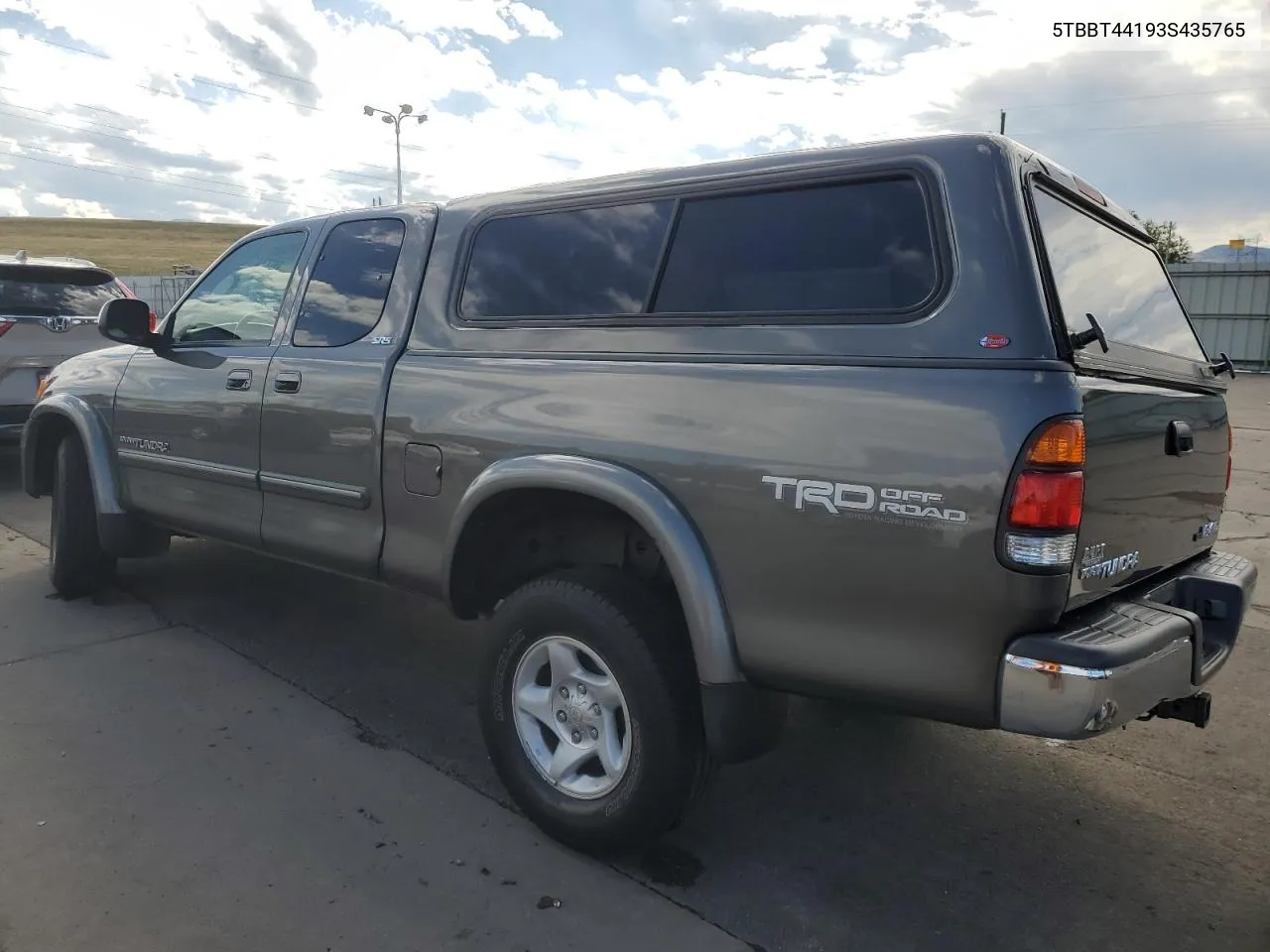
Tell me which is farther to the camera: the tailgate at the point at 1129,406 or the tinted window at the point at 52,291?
the tinted window at the point at 52,291

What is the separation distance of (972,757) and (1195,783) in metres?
0.74

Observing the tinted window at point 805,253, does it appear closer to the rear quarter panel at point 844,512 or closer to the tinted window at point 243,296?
the rear quarter panel at point 844,512

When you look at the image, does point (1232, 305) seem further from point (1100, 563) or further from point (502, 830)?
point (502, 830)

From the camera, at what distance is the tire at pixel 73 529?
496 cm

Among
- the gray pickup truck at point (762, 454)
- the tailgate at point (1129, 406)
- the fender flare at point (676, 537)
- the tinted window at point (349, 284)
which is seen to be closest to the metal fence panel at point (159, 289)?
the tinted window at point (349, 284)

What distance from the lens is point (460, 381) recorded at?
10.3 ft

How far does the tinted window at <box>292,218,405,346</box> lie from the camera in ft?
11.8

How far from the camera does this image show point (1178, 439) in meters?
2.67

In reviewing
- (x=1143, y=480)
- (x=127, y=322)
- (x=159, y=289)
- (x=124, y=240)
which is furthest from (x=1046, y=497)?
(x=124, y=240)

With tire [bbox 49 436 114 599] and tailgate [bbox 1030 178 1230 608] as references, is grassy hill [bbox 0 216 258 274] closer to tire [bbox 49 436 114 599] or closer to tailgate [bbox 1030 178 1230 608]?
tire [bbox 49 436 114 599]

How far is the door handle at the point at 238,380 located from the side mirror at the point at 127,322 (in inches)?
24.2

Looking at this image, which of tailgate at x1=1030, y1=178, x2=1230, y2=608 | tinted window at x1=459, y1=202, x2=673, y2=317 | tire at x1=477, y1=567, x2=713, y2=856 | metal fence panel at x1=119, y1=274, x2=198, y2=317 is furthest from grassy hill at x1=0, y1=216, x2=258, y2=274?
tailgate at x1=1030, y1=178, x2=1230, y2=608

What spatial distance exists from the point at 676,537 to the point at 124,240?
78.9 metres

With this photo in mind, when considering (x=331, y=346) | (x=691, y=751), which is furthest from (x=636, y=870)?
(x=331, y=346)
